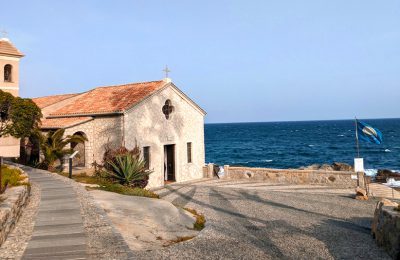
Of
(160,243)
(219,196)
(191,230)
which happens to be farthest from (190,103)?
(160,243)

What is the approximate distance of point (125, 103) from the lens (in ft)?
69.4

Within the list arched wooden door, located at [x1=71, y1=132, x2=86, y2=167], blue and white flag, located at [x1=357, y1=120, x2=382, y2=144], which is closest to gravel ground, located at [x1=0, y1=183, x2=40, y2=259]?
arched wooden door, located at [x1=71, y1=132, x2=86, y2=167]

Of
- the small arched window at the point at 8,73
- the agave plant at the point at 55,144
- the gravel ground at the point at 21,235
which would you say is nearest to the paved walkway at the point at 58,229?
the gravel ground at the point at 21,235

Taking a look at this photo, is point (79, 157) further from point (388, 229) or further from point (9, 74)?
point (388, 229)

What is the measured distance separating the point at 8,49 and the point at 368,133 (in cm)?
2293

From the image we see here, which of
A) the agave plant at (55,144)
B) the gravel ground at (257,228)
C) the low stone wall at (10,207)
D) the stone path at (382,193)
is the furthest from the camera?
the agave plant at (55,144)

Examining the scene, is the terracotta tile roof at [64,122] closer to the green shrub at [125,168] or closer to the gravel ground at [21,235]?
the green shrub at [125,168]

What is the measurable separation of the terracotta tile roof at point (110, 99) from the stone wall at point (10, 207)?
1053 centimetres

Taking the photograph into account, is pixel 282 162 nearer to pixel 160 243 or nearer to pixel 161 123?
pixel 161 123

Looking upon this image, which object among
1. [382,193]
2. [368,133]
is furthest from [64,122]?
[382,193]

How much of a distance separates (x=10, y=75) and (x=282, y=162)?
45197 mm

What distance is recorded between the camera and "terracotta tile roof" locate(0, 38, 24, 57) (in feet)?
72.6

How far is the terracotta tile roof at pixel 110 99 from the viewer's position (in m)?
21.2

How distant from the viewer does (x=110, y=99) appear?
2306 centimetres
